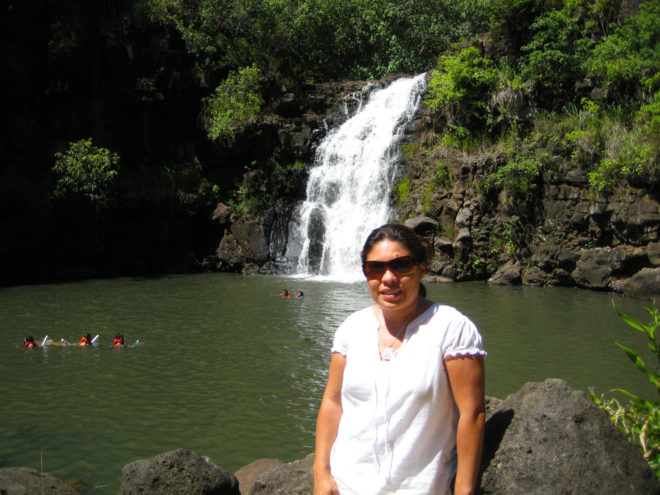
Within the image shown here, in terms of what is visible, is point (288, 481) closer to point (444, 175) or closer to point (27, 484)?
point (27, 484)

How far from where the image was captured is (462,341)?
2266mm

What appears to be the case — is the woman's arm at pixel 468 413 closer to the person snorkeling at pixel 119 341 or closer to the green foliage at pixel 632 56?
the person snorkeling at pixel 119 341

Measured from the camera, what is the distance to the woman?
2248 mm

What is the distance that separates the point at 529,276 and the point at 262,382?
12330 mm

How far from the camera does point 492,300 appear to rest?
14602 millimetres

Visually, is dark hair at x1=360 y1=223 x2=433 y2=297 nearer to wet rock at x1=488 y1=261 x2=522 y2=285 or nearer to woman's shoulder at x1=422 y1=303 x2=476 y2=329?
woman's shoulder at x1=422 y1=303 x2=476 y2=329

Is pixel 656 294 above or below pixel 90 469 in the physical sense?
above

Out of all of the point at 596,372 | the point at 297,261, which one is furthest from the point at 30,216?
the point at 596,372

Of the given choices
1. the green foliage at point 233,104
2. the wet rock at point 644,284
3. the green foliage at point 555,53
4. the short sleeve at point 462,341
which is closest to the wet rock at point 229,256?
A: the green foliage at point 233,104

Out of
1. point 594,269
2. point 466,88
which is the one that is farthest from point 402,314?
point 466,88

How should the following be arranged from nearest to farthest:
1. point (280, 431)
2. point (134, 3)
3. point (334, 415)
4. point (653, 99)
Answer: point (334, 415), point (280, 431), point (653, 99), point (134, 3)

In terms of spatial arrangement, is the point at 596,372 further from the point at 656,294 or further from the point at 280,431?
the point at 656,294

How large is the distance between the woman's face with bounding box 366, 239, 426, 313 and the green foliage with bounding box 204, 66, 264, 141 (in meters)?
21.4

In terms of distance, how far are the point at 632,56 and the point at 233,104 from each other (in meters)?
14.8
